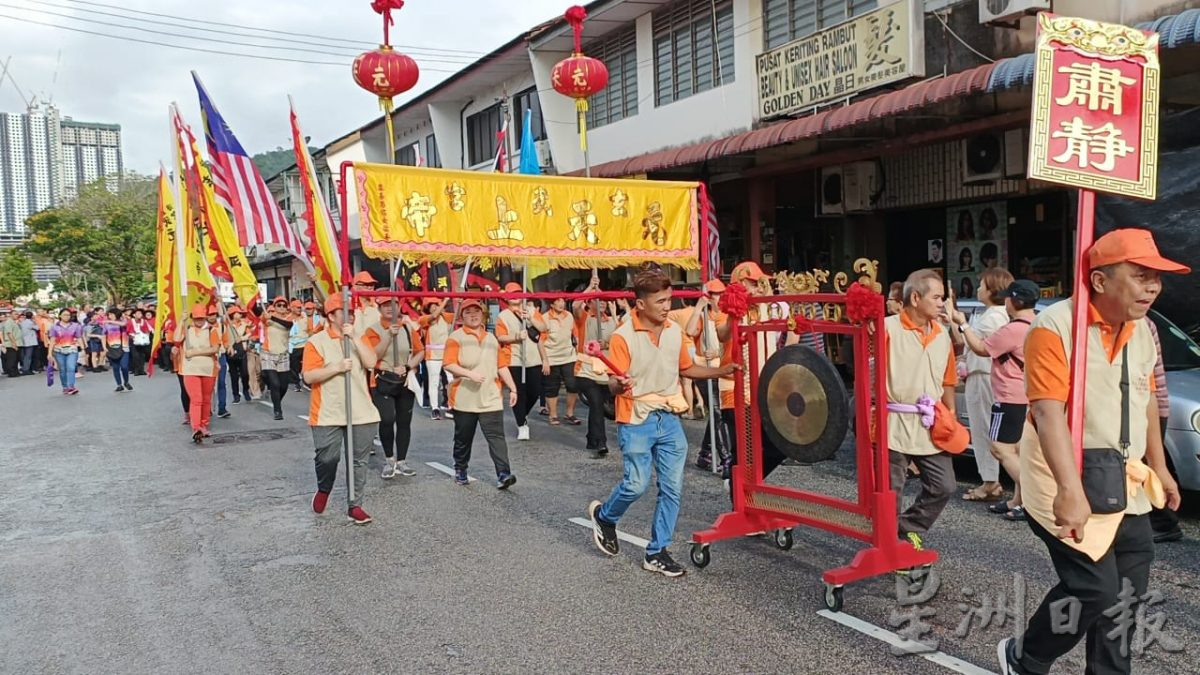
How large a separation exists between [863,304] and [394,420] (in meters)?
5.75

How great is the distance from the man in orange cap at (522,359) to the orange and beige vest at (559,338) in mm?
241

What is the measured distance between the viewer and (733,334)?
5840 mm

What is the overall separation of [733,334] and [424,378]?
951cm

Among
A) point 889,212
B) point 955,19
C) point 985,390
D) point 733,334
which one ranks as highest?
point 955,19

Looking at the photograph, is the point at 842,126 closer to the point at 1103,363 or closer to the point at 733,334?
the point at 733,334

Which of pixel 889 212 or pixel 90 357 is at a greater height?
pixel 889 212

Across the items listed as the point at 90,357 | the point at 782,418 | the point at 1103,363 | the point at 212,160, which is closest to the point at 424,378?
the point at 212,160

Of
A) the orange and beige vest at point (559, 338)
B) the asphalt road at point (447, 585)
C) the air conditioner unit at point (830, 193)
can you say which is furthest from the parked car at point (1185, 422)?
the air conditioner unit at point (830, 193)

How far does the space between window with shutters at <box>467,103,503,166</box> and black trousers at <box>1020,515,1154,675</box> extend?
2057cm

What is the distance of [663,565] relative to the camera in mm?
5547

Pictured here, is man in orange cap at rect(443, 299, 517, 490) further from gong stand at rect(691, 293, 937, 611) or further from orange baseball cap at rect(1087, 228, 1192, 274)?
orange baseball cap at rect(1087, 228, 1192, 274)

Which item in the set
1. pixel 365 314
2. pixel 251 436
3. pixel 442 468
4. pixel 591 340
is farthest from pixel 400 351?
pixel 251 436

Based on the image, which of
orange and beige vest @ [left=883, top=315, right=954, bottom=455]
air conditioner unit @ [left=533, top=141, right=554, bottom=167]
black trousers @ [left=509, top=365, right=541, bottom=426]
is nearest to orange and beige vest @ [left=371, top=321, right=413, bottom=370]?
black trousers @ [left=509, top=365, right=541, bottom=426]

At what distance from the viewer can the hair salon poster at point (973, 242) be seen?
534 inches
